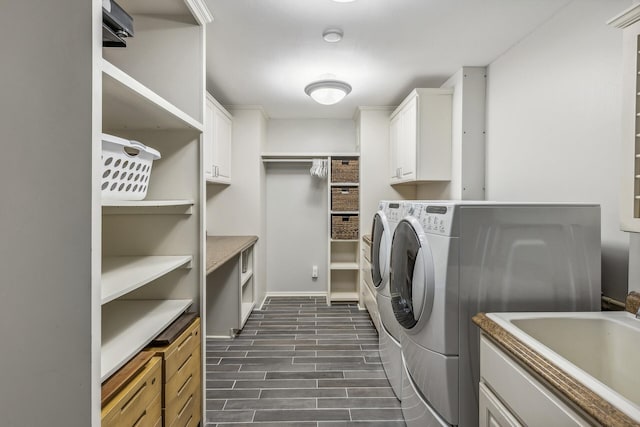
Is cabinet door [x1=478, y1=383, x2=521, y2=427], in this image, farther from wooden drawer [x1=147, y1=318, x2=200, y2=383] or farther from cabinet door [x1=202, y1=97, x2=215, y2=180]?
cabinet door [x1=202, y1=97, x2=215, y2=180]

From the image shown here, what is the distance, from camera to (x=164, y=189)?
5.40 feet

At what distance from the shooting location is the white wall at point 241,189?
370 cm

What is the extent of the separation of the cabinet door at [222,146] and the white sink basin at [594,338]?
2.68 m

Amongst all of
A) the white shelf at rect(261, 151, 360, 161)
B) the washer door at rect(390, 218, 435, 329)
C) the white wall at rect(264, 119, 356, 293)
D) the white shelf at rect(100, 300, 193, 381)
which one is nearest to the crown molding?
the washer door at rect(390, 218, 435, 329)

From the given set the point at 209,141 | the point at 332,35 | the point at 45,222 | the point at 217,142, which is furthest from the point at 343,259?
the point at 45,222

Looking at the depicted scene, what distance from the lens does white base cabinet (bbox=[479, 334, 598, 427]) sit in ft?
2.57

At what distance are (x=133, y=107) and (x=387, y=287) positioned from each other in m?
1.74

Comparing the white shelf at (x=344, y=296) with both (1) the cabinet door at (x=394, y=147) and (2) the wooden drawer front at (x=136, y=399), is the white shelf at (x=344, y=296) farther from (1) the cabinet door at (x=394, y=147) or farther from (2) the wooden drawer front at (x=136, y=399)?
(2) the wooden drawer front at (x=136, y=399)

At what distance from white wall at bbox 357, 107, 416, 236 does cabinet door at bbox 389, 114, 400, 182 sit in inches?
→ 2.9

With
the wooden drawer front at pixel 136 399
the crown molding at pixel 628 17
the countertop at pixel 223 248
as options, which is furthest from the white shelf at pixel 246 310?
the crown molding at pixel 628 17

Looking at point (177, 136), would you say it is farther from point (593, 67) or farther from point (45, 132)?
point (593, 67)

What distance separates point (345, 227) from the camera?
3.83m

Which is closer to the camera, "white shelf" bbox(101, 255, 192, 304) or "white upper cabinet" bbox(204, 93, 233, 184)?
"white shelf" bbox(101, 255, 192, 304)

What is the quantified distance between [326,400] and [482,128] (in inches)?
93.8
